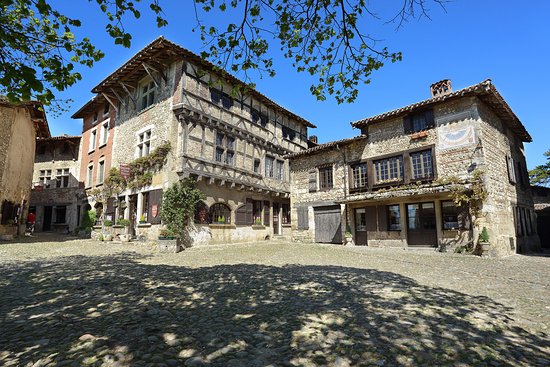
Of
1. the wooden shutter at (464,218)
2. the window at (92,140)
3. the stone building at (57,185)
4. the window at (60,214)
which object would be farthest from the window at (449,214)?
the window at (60,214)

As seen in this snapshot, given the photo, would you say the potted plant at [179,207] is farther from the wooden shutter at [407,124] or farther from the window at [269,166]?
the wooden shutter at [407,124]

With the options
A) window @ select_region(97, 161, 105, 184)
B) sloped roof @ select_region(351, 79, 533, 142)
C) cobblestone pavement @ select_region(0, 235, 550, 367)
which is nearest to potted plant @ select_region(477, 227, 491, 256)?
cobblestone pavement @ select_region(0, 235, 550, 367)

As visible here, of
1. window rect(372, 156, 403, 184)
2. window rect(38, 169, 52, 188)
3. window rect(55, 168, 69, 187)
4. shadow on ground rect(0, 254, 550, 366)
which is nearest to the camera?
shadow on ground rect(0, 254, 550, 366)

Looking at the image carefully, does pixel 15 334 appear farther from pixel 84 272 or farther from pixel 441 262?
pixel 441 262

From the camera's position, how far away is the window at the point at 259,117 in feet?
62.3

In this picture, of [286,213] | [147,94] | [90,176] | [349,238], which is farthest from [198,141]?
[90,176]

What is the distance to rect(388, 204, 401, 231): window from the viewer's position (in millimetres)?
14148

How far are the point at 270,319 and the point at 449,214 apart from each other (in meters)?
11.7

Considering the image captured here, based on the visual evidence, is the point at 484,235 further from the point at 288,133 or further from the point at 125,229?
the point at 125,229

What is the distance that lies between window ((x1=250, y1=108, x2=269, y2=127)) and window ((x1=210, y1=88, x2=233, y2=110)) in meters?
2.02

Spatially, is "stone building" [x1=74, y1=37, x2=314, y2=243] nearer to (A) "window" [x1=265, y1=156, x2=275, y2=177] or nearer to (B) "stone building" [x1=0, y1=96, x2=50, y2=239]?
(A) "window" [x1=265, y1=156, x2=275, y2=177]

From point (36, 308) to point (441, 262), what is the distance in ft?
33.5

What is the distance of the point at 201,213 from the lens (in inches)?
582

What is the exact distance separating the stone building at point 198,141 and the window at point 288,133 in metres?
1.41
